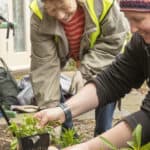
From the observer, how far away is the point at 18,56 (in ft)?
28.4

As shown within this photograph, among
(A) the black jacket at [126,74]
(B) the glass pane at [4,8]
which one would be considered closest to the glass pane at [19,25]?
(B) the glass pane at [4,8]

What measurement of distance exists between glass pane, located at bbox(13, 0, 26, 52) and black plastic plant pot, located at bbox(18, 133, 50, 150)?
6173 mm

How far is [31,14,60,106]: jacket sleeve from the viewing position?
3859 millimetres

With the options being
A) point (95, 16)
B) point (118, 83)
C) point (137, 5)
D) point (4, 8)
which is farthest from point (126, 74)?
point (4, 8)

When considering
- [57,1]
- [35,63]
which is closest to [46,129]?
[57,1]

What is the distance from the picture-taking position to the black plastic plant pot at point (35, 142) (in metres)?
2.60

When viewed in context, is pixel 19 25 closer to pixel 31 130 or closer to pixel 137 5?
pixel 31 130

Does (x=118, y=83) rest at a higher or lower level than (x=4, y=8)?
higher

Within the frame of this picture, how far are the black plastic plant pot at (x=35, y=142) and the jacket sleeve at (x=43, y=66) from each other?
4.10 feet

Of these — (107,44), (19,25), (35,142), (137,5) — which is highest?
(137,5)

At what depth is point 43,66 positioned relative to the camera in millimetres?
3957

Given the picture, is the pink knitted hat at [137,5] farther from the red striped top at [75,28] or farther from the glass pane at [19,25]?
the glass pane at [19,25]

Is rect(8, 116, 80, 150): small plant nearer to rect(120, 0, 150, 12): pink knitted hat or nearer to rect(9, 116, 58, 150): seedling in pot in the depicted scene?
rect(9, 116, 58, 150): seedling in pot

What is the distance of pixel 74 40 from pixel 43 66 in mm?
291
